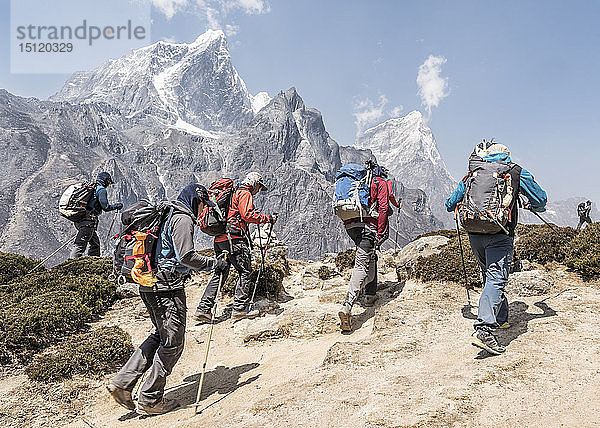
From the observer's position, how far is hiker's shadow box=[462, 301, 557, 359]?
5.95 m

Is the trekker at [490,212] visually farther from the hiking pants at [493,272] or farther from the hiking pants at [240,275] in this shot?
the hiking pants at [240,275]

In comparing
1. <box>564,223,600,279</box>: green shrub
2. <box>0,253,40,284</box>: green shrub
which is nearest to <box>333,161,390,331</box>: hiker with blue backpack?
<box>564,223,600,279</box>: green shrub

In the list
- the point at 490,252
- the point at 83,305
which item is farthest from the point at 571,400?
the point at 83,305

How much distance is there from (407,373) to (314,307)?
450cm

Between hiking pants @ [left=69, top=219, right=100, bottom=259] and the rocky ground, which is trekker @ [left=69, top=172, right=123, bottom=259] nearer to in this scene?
hiking pants @ [left=69, top=219, right=100, bottom=259]

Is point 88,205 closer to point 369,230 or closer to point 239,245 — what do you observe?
point 239,245

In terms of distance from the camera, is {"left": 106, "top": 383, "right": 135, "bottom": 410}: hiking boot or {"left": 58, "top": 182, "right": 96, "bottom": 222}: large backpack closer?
{"left": 106, "top": 383, "right": 135, "bottom": 410}: hiking boot

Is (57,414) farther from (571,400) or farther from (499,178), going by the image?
(499,178)

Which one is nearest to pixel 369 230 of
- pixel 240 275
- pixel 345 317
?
pixel 345 317

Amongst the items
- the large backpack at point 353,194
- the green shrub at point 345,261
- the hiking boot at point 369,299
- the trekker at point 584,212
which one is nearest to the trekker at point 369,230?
the large backpack at point 353,194

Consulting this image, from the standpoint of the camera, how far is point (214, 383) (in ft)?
20.8

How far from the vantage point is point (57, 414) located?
5.72m

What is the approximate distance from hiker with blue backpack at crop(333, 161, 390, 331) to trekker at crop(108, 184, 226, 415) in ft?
11.2

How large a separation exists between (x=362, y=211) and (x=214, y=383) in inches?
163
